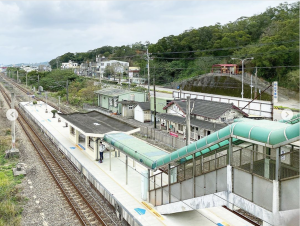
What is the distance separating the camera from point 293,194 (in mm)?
5363

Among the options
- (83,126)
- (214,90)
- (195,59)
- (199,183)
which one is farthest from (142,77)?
(199,183)

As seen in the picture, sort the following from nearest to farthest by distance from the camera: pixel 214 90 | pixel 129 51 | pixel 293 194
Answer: pixel 293 194 → pixel 214 90 → pixel 129 51

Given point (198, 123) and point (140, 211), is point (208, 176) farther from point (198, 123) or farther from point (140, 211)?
point (198, 123)

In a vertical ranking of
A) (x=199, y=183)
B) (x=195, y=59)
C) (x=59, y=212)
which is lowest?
(x=59, y=212)

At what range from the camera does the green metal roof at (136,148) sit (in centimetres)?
1063

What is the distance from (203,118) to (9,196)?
44.1ft

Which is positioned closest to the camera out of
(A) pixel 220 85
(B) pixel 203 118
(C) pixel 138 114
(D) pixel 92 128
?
(D) pixel 92 128

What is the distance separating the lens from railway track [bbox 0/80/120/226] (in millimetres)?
10295

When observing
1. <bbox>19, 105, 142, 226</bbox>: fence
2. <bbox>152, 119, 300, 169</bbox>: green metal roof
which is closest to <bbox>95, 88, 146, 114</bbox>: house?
<bbox>19, 105, 142, 226</bbox>: fence

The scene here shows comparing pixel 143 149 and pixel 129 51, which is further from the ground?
pixel 129 51

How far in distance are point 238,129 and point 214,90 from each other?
3550 centimetres

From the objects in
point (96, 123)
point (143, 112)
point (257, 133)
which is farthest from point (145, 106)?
point (257, 133)

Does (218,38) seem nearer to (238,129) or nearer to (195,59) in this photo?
(195,59)

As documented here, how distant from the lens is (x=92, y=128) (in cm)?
1628
